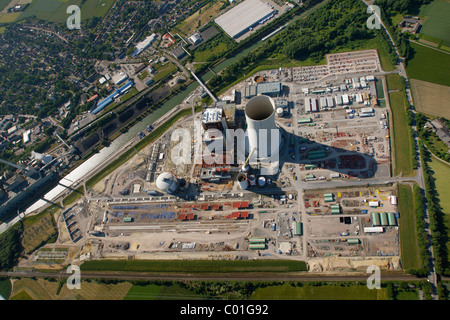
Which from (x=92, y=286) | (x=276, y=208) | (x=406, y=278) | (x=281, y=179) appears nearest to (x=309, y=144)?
(x=281, y=179)

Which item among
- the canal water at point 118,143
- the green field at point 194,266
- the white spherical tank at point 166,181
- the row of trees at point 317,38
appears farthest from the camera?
the row of trees at point 317,38

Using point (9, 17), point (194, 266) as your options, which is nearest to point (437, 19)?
point (194, 266)

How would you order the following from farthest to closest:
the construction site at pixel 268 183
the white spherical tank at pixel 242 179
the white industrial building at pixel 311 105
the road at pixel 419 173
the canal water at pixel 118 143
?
the canal water at pixel 118 143, the white industrial building at pixel 311 105, the white spherical tank at pixel 242 179, the construction site at pixel 268 183, the road at pixel 419 173

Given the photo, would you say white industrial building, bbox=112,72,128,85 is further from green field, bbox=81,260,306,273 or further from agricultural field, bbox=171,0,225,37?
green field, bbox=81,260,306,273

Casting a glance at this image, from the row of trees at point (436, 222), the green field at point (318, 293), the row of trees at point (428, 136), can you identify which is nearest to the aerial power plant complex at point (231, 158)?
the row of trees at point (428, 136)

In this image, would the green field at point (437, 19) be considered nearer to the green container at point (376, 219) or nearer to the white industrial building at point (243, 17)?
the white industrial building at point (243, 17)

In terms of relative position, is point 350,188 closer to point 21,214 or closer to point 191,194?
point 191,194

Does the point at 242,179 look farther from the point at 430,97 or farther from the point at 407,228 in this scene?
the point at 430,97
